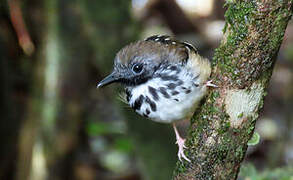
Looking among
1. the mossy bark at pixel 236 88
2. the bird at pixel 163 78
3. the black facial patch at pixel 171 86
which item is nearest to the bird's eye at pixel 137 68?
the bird at pixel 163 78

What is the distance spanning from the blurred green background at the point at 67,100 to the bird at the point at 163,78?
0.26 m

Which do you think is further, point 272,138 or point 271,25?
point 272,138

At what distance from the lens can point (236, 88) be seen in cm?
207

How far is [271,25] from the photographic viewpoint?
1.93m

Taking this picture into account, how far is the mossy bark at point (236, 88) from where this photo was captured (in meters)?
1.94

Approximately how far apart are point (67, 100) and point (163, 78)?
241cm

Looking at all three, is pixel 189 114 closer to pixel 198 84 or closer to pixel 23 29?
pixel 198 84

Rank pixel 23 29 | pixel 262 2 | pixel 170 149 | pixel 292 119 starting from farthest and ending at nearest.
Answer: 1. pixel 292 119
2. pixel 23 29
3. pixel 170 149
4. pixel 262 2

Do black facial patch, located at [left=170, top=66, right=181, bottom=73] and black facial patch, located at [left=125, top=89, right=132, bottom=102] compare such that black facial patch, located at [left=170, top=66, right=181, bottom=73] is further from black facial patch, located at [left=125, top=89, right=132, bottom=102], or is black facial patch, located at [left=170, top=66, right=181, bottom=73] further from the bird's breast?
black facial patch, located at [left=125, top=89, right=132, bottom=102]

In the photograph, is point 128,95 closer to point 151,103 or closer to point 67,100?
point 151,103

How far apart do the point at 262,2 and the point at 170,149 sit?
2.66 m

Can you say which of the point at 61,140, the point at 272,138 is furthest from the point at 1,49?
the point at 272,138

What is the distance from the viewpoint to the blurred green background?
4.41 metres

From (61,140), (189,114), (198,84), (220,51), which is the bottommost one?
(61,140)
